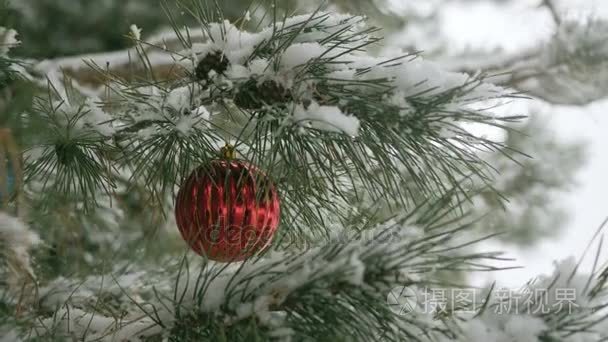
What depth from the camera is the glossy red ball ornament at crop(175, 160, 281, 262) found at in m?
0.36

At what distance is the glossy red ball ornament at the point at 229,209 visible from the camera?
1.17 ft

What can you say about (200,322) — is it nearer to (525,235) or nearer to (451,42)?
(451,42)

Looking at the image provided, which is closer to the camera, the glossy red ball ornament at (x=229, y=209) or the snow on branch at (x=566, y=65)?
the glossy red ball ornament at (x=229, y=209)

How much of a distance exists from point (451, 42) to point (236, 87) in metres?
1.41

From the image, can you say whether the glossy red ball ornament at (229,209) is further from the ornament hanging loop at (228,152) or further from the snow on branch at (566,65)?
the snow on branch at (566,65)

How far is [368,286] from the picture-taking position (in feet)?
0.85

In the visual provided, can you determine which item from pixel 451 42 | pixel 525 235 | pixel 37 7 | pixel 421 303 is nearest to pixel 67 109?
pixel 421 303

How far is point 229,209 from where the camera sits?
0.36m
